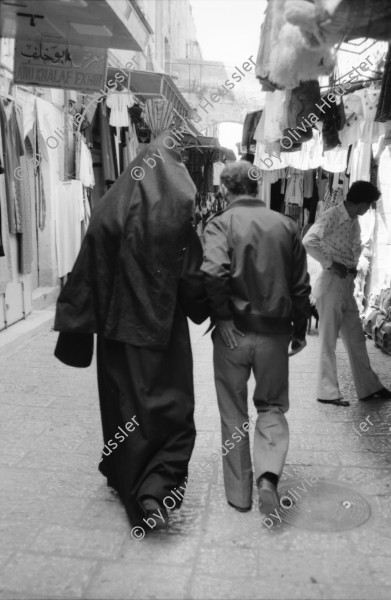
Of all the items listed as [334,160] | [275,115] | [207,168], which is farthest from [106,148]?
[207,168]

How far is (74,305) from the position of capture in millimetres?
3160

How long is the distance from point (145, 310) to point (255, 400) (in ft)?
2.74

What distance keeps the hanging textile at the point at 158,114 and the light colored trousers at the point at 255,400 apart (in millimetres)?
7846

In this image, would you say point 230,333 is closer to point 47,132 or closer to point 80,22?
point 80,22

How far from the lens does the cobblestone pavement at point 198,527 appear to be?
2639 mm

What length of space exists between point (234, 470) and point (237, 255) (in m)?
1.22

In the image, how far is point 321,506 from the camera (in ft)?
11.1

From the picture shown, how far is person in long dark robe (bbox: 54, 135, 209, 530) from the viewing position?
3080 millimetres

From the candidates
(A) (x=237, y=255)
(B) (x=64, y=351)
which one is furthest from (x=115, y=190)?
(B) (x=64, y=351)

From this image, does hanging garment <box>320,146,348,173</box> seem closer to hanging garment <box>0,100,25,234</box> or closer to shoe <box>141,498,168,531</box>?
hanging garment <box>0,100,25,234</box>

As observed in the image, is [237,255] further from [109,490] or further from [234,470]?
[109,490]

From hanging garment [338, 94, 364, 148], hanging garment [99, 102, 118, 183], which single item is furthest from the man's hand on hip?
hanging garment [99, 102, 118, 183]

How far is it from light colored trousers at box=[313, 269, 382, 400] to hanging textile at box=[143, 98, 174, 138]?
6.19 m

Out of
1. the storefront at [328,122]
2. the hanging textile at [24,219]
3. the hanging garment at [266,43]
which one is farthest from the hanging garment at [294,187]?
the hanging garment at [266,43]
